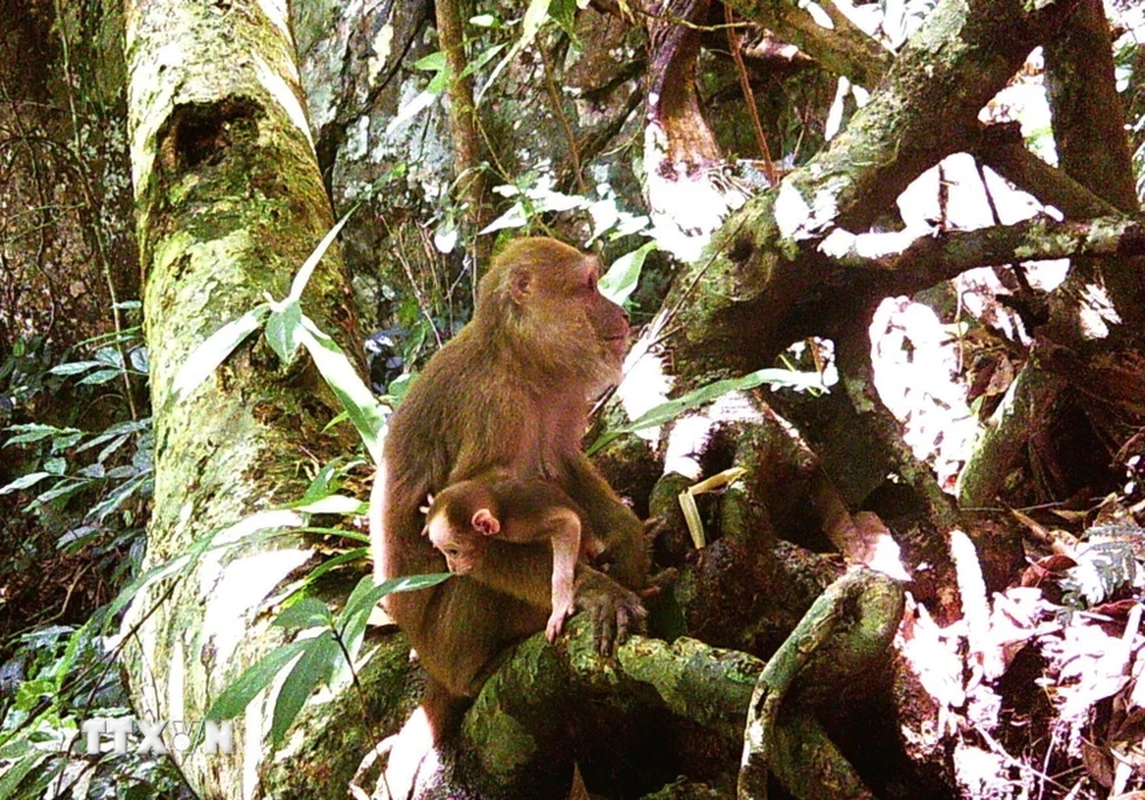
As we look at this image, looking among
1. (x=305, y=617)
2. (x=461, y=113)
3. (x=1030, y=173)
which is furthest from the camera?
(x=461, y=113)

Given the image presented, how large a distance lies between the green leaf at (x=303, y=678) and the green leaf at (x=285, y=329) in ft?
3.45

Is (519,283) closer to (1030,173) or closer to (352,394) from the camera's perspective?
(352,394)

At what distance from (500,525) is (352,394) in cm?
100

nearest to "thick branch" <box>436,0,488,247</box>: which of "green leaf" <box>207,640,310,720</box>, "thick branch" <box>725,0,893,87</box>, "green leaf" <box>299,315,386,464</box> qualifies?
"thick branch" <box>725,0,893,87</box>

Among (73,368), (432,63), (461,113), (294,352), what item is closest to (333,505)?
(294,352)

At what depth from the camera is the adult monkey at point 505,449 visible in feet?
9.21

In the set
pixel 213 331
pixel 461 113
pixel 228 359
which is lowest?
pixel 228 359

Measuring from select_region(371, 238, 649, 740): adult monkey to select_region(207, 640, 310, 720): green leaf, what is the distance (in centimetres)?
43

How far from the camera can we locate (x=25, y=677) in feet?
18.0

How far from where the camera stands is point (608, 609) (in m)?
2.52

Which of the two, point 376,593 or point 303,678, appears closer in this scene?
point 303,678

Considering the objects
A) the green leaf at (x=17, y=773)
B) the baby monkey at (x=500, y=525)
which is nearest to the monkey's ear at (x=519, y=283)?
the baby monkey at (x=500, y=525)

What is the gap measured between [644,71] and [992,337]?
282 centimetres

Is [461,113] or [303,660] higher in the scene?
[461,113]
